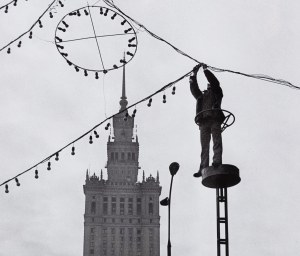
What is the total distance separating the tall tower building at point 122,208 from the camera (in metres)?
131

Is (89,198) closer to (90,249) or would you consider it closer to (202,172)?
(90,249)

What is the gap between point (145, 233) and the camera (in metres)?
133

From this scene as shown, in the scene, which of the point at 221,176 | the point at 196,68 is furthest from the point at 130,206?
the point at 221,176

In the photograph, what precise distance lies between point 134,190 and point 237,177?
418ft

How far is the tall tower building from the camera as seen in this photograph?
131m

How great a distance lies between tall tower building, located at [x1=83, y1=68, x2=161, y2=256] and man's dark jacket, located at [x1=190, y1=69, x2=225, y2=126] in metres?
118

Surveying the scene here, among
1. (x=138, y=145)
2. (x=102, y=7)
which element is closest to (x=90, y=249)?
(x=138, y=145)

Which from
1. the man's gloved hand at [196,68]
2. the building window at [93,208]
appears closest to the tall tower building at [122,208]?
the building window at [93,208]

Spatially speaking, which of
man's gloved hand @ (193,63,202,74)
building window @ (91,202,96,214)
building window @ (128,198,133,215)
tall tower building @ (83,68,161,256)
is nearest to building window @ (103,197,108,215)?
tall tower building @ (83,68,161,256)

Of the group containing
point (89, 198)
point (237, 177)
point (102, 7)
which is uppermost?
point (89, 198)

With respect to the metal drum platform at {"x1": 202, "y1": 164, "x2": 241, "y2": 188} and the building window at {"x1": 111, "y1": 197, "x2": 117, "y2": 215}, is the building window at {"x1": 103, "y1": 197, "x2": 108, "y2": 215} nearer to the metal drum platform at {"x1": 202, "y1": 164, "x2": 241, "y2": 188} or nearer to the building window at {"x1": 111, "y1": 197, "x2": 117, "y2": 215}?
the building window at {"x1": 111, "y1": 197, "x2": 117, "y2": 215}

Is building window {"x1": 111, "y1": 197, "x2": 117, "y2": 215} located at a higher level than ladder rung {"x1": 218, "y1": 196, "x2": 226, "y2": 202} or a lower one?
higher

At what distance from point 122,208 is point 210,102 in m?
127

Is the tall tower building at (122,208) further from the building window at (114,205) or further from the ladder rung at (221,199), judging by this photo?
the ladder rung at (221,199)
